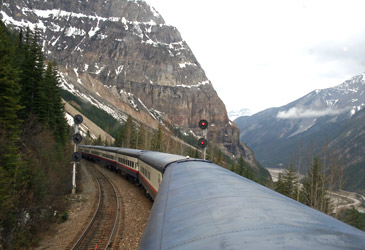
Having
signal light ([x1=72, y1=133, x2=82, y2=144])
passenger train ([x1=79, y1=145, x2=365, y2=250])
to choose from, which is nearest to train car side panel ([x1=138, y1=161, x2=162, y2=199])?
signal light ([x1=72, y1=133, x2=82, y2=144])

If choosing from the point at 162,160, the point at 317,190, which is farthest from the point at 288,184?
the point at 162,160

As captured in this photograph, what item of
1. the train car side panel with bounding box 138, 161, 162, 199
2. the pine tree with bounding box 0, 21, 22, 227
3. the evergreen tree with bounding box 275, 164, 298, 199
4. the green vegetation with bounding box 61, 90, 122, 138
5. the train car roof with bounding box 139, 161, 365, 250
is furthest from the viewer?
the green vegetation with bounding box 61, 90, 122, 138

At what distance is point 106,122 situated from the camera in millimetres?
170750

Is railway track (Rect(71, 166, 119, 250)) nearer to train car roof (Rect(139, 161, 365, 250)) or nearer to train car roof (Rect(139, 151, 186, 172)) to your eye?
train car roof (Rect(139, 151, 186, 172))

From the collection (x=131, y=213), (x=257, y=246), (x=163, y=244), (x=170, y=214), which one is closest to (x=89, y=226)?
(x=131, y=213)

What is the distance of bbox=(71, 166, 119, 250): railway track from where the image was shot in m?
11.4

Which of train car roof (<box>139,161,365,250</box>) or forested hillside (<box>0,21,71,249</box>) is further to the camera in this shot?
forested hillside (<box>0,21,71,249</box>)

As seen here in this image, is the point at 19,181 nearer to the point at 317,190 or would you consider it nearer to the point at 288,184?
the point at 317,190

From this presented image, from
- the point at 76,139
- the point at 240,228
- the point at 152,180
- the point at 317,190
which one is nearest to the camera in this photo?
the point at 240,228

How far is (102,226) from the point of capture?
13781 mm

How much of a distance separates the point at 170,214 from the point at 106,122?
175m

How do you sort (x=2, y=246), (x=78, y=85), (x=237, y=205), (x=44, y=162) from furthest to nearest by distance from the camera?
(x=78, y=85)
(x=44, y=162)
(x=2, y=246)
(x=237, y=205)

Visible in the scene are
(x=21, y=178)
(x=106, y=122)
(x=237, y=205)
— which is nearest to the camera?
(x=237, y=205)

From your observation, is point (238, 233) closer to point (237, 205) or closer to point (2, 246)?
point (237, 205)
